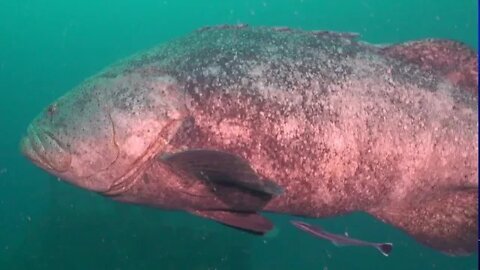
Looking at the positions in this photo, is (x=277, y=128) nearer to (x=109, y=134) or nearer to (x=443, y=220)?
(x=109, y=134)

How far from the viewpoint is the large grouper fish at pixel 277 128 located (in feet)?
13.3

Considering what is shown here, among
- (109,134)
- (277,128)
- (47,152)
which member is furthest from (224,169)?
(47,152)

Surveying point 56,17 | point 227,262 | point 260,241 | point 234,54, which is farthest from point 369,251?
point 56,17

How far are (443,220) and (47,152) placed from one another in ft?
13.1

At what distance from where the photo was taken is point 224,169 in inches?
142

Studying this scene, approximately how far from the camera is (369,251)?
16109 millimetres

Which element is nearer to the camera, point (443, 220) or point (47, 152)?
point (47, 152)

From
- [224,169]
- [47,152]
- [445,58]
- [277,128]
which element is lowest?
[47,152]

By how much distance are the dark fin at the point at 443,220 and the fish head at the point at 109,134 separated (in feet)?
7.51

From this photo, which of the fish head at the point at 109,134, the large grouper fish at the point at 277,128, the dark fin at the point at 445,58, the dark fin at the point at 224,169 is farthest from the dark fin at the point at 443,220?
the fish head at the point at 109,134

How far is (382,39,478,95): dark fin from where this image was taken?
4547 mm

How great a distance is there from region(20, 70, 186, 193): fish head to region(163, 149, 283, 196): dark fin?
17.8 inches

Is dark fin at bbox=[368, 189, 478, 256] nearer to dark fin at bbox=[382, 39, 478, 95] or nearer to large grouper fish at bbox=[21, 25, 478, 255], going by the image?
large grouper fish at bbox=[21, 25, 478, 255]

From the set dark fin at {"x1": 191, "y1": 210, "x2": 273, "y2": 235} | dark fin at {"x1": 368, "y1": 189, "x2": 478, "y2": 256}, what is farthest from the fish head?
dark fin at {"x1": 368, "y1": 189, "x2": 478, "y2": 256}
